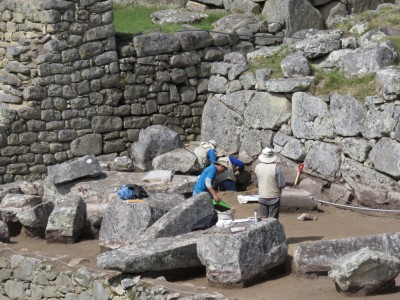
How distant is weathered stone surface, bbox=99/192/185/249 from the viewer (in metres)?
16.1

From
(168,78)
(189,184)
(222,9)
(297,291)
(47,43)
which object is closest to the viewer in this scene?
(297,291)

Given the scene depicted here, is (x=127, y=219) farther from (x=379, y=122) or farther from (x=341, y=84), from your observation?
(x=341, y=84)

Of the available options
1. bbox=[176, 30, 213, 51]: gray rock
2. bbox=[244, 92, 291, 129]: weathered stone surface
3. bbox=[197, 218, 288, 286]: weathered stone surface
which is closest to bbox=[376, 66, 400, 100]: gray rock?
bbox=[244, 92, 291, 129]: weathered stone surface

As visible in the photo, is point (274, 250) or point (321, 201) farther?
point (321, 201)

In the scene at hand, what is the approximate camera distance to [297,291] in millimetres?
13891

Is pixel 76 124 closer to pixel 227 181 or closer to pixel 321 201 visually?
pixel 227 181

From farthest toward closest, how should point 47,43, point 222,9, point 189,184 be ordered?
point 222,9 → point 47,43 → point 189,184

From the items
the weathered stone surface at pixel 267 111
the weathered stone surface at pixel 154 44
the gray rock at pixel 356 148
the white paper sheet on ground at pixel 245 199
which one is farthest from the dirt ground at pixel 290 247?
the weathered stone surface at pixel 154 44

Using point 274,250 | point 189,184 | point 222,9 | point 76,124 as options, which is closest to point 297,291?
point 274,250

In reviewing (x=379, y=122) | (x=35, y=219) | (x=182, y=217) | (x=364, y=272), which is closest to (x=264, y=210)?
(x=182, y=217)

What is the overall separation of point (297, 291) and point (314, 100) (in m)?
6.28

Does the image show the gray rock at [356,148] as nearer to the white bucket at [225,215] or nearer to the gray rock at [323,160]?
the gray rock at [323,160]

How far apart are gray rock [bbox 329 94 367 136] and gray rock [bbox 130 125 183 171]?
304 cm

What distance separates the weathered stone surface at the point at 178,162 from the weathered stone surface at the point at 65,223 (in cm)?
303
